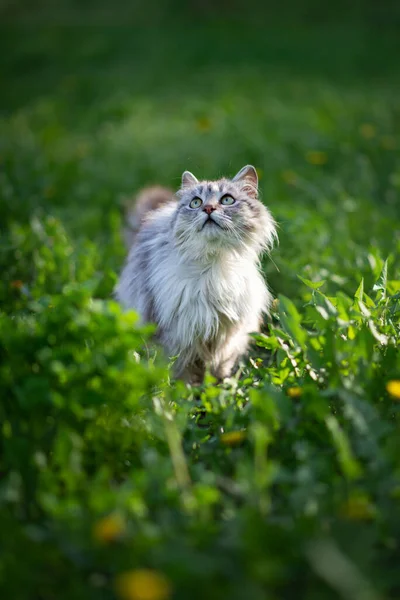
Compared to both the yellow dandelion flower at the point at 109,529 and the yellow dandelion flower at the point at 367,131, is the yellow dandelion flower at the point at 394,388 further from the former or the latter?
the yellow dandelion flower at the point at 367,131

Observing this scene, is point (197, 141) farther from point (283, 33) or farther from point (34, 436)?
point (283, 33)

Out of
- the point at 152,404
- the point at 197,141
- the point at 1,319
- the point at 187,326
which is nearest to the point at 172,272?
the point at 187,326

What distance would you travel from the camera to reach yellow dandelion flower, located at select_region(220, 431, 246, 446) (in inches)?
82.8

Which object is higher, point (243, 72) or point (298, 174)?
point (243, 72)

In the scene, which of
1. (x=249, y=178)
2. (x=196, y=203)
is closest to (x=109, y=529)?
(x=196, y=203)

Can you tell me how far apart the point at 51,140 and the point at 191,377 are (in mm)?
4976

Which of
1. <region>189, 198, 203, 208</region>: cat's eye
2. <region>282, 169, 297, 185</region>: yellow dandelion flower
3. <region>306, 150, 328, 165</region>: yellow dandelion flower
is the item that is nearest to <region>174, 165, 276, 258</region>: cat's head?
<region>189, 198, 203, 208</region>: cat's eye

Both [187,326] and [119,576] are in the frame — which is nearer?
[119,576]

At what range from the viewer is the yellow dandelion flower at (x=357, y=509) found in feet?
5.20

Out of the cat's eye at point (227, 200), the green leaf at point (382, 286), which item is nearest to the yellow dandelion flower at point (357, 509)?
the green leaf at point (382, 286)

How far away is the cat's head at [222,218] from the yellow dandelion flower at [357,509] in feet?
5.22

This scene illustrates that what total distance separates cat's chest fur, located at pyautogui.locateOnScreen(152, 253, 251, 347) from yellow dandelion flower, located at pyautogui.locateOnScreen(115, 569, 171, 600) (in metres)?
1.69

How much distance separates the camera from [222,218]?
114 inches

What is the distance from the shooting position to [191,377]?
3.24 metres
